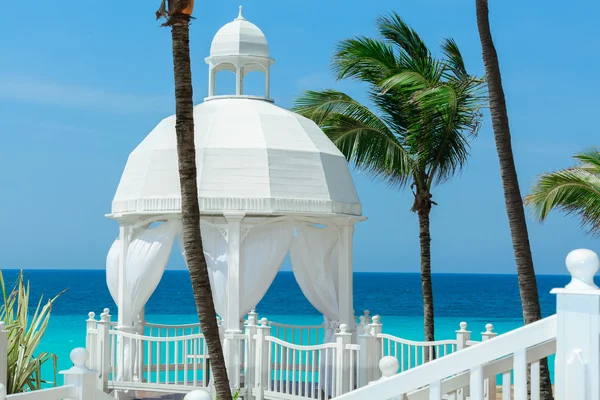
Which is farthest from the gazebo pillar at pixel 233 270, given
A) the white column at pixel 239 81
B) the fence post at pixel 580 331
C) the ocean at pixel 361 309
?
the ocean at pixel 361 309

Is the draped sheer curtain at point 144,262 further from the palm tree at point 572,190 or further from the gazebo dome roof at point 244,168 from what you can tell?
the palm tree at point 572,190

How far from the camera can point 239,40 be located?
44.0 ft

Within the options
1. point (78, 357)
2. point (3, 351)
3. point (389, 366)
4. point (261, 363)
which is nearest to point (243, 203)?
point (261, 363)

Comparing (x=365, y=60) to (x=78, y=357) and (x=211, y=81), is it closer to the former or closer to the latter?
(x=211, y=81)

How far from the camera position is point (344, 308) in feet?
42.9

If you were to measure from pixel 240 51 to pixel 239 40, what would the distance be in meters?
0.17

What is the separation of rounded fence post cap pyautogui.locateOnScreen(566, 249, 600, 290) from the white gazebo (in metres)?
8.76

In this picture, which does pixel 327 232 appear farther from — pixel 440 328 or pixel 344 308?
pixel 440 328

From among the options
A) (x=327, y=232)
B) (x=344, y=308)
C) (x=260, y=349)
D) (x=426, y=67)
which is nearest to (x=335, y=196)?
(x=327, y=232)

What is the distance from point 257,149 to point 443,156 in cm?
435

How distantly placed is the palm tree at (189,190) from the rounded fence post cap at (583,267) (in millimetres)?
5395

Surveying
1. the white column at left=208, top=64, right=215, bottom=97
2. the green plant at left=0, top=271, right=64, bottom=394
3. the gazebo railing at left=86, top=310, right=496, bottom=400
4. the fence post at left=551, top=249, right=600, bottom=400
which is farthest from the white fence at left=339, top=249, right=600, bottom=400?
the white column at left=208, top=64, right=215, bottom=97

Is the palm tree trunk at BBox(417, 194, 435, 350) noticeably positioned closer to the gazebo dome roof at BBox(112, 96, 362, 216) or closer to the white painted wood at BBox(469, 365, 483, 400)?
the gazebo dome roof at BBox(112, 96, 362, 216)

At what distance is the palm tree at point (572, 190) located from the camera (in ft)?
42.0
